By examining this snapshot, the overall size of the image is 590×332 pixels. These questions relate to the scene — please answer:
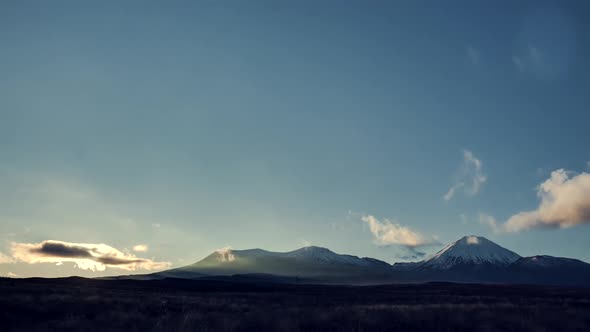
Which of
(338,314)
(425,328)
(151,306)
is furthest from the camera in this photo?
(151,306)

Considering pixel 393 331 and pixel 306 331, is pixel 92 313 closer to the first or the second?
pixel 306 331

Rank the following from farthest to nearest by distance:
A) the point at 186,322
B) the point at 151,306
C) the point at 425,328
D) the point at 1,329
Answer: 1. the point at 151,306
2. the point at 425,328
3. the point at 186,322
4. the point at 1,329

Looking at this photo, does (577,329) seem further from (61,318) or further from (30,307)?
(30,307)

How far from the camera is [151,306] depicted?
2519 cm

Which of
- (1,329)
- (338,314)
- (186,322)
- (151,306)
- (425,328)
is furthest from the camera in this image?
(151,306)

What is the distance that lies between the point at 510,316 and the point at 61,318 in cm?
2096

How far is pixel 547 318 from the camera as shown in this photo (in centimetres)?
2175

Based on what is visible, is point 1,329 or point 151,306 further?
point 151,306

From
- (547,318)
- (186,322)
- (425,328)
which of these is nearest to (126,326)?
A: (186,322)

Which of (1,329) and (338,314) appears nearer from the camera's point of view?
(1,329)

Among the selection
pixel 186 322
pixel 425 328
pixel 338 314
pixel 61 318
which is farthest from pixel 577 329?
pixel 61 318

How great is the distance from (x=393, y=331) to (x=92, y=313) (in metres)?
14.2

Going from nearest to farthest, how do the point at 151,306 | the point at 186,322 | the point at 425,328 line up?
1. the point at 186,322
2. the point at 425,328
3. the point at 151,306

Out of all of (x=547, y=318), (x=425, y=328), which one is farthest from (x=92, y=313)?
(x=547, y=318)
